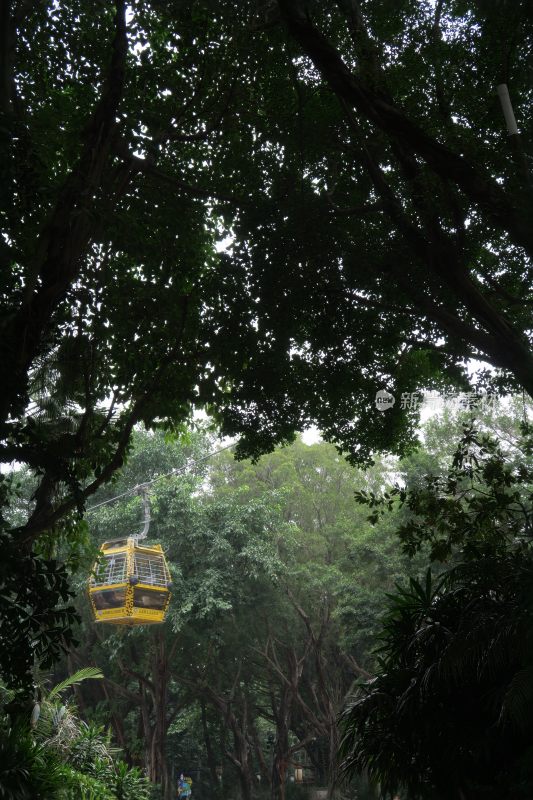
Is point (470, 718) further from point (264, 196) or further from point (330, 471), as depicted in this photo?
point (330, 471)

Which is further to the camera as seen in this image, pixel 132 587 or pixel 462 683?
pixel 132 587

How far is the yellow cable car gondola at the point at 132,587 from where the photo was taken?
39.9 feet

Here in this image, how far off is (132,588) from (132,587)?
0.02m

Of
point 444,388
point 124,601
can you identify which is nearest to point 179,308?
point 444,388

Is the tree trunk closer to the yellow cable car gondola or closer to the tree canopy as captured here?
the yellow cable car gondola

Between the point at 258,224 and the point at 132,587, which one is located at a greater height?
the point at 258,224

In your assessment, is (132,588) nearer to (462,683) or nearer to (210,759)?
(462,683)

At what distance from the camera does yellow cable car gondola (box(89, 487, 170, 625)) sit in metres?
12.2

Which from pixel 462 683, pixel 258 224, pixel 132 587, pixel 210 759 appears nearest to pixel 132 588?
pixel 132 587

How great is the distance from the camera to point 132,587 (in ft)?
39.6

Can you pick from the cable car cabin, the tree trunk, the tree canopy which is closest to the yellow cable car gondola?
the cable car cabin

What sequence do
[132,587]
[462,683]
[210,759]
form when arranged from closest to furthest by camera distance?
[462,683] < [132,587] < [210,759]

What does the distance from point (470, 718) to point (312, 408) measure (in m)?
2.92

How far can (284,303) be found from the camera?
5891mm
